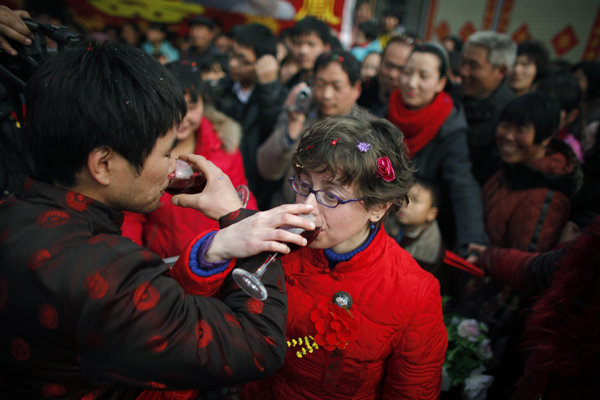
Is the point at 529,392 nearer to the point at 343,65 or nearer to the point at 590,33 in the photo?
the point at 343,65

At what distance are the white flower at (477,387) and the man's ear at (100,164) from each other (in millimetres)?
2314

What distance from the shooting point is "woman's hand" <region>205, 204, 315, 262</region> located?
1123 mm

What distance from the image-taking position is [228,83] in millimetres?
4980

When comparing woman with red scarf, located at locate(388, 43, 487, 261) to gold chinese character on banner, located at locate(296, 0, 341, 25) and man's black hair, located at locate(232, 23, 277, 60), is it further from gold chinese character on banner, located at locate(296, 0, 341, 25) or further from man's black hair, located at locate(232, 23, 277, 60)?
gold chinese character on banner, located at locate(296, 0, 341, 25)

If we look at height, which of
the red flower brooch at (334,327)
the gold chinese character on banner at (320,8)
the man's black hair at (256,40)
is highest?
the gold chinese character on banner at (320,8)

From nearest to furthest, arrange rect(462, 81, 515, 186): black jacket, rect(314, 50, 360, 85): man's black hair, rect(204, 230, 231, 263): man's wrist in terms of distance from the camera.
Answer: rect(204, 230, 231, 263): man's wrist
rect(314, 50, 360, 85): man's black hair
rect(462, 81, 515, 186): black jacket

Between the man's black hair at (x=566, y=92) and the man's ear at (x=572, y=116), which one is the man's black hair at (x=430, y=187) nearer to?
the man's black hair at (x=566, y=92)

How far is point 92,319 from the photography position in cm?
94

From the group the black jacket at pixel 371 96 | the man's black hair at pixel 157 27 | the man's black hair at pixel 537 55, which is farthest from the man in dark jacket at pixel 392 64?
the man's black hair at pixel 157 27

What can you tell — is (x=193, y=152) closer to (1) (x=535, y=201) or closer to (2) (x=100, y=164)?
(2) (x=100, y=164)

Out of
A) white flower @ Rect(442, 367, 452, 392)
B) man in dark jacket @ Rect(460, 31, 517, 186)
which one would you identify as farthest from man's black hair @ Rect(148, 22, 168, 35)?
white flower @ Rect(442, 367, 452, 392)

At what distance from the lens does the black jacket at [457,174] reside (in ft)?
9.35

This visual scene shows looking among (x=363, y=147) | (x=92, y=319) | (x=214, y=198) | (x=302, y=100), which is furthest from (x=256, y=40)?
(x=92, y=319)

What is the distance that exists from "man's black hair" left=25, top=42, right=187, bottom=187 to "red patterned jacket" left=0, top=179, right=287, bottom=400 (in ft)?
0.42
